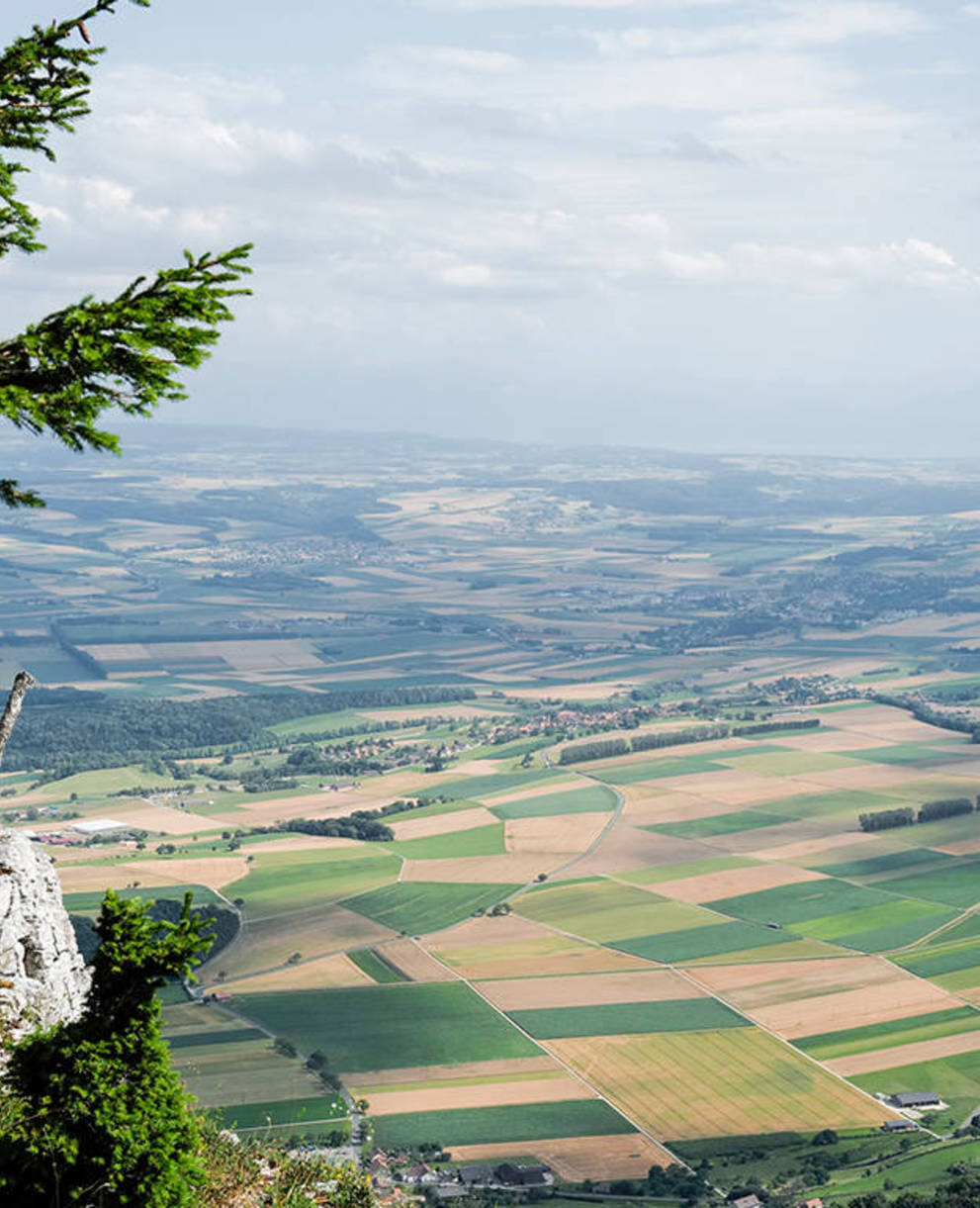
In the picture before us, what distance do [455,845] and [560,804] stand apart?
1470cm

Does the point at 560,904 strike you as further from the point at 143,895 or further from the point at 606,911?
the point at 143,895

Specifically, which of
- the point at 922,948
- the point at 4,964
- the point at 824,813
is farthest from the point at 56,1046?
the point at 824,813

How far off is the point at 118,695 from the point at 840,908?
4504 inches

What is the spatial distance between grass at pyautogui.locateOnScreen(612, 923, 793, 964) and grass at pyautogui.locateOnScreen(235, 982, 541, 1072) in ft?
42.1

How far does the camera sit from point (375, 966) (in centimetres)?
8288

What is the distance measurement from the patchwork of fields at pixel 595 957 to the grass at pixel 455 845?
1.15 ft

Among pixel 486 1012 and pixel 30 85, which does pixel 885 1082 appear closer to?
pixel 486 1012

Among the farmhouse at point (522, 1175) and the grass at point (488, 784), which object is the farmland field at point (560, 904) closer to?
the grass at point (488, 784)

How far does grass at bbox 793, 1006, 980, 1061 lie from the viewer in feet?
232

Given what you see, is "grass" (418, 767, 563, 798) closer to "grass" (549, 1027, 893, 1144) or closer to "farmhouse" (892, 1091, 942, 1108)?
"grass" (549, 1027, 893, 1144)

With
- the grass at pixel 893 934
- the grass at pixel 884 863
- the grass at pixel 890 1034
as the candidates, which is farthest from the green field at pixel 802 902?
the grass at pixel 890 1034

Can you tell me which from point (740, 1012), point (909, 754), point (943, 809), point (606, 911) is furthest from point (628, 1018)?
point (909, 754)

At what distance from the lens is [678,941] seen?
289ft

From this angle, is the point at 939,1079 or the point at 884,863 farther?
the point at 884,863
